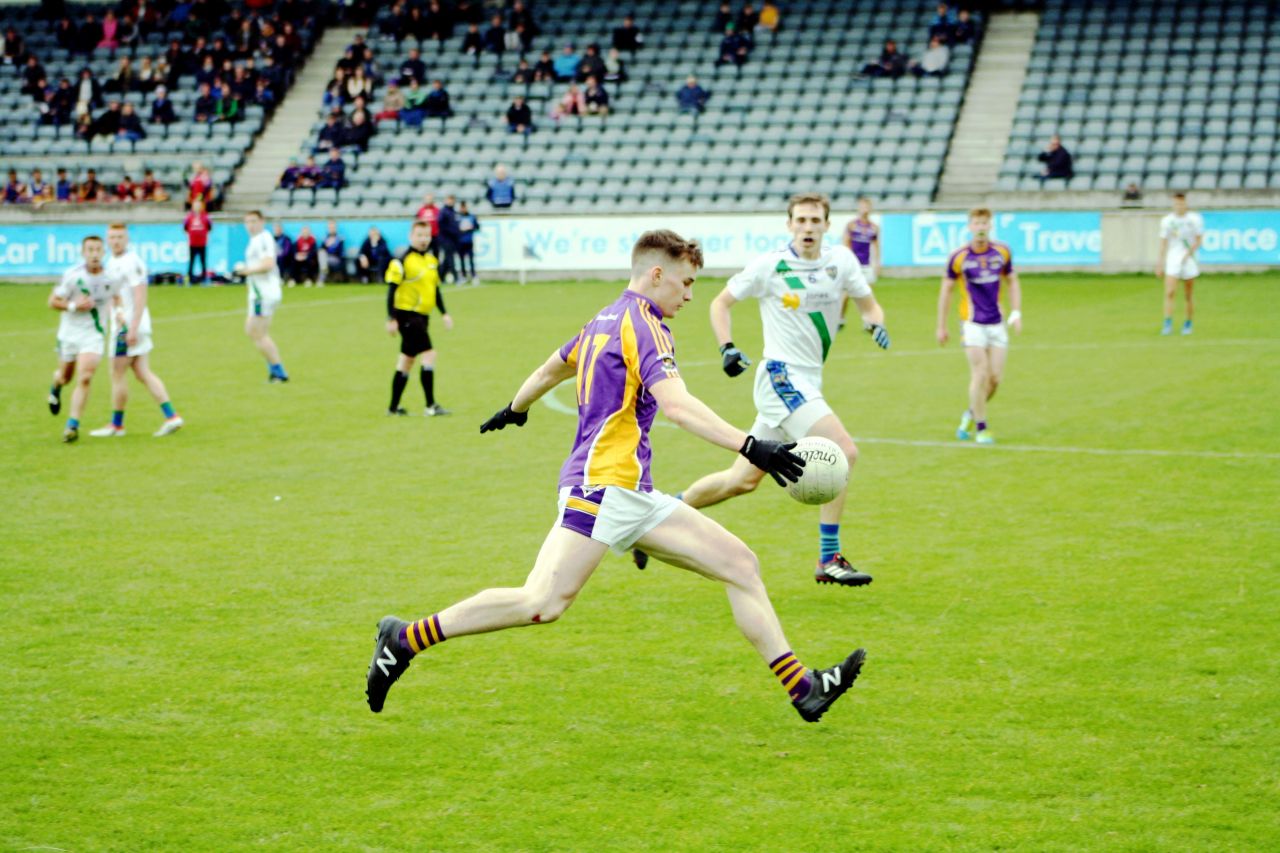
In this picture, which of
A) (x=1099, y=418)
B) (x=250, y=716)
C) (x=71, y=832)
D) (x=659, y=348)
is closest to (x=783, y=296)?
(x=659, y=348)

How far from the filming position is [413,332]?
16906 mm

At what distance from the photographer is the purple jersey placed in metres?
26.6

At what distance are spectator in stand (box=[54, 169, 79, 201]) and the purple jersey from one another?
74.3ft

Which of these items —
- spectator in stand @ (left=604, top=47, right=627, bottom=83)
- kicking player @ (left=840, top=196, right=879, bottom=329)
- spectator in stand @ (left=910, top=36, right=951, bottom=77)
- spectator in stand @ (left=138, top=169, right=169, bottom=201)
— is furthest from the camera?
spectator in stand @ (left=604, top=47, right=627, bottom=83)

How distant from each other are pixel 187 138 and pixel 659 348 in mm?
38483

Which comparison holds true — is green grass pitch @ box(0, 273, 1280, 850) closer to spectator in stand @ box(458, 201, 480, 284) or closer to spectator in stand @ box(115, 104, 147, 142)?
spectator in stand @ box(458, 201, 480, 284)

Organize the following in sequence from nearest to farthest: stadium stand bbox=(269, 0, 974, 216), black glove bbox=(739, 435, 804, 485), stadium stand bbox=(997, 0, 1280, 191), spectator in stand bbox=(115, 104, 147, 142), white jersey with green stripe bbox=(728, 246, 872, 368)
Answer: black glove bbox=(739, 435, 804, 485) < white jersey with green stripe bbox=(728, 246, 872, 368) < stadium stand bbox=(997, 0, 1280, 191) < stadium stand bbox=(269, 0, 974, 216) < spectator in stand bbox=(115, 104, 147, 142)

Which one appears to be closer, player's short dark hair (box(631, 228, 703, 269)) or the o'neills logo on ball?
player's short dark hair (box(631, 228, 703, 269))

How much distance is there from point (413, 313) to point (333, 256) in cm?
1909

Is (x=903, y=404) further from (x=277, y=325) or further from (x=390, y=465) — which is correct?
(x=277, y=325)

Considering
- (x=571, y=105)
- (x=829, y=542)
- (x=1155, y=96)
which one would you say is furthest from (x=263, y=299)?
(x=1155, y=96)

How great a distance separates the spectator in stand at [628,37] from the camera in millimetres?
41469

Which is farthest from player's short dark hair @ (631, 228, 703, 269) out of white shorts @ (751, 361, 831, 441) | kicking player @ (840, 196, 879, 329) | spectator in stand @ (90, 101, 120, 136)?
spectator in stand @ (90, 101, 120, 136)

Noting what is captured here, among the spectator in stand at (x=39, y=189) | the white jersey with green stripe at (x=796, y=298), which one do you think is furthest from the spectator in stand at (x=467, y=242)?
the white jersey with green stripe at (x=796, y=298)
